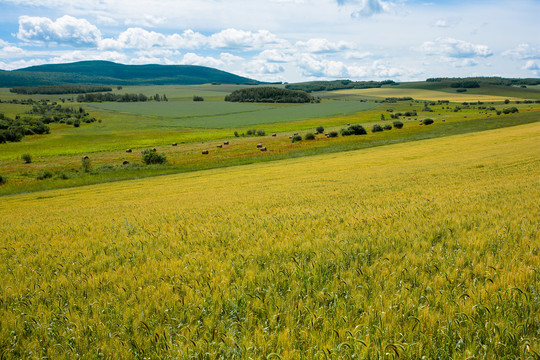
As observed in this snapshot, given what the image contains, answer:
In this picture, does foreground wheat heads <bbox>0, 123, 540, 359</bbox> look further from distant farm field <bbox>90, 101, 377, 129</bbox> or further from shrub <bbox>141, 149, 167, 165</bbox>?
distant farm field <bbox>90, 101, 377, 129</bbox>

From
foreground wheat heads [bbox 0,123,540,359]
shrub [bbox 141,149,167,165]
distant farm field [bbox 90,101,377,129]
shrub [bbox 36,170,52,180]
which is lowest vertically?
shrub [bbox 36,170,52,180]

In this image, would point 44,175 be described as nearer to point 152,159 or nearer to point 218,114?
point 152,159

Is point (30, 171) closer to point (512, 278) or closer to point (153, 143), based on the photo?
point (153, 143)

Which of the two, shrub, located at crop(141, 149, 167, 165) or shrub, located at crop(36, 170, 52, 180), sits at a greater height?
shrub, located at crop(141, 149, 167, 165)

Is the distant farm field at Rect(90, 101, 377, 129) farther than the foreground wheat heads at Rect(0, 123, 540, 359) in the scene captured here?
Yes

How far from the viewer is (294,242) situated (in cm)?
671

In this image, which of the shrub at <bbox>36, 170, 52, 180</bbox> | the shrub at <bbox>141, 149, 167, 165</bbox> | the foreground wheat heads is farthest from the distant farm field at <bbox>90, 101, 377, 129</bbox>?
the foreground wheat heads

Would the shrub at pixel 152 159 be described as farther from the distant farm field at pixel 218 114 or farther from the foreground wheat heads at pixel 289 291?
the distant farm field at pixel 218 114

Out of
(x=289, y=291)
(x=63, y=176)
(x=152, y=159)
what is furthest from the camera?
(x=152, y=159)

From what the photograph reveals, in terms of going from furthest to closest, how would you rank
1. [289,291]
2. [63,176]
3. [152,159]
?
[152,159] → [63,176] → [289,291]

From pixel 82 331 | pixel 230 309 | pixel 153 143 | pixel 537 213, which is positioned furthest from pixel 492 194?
pixel 153 143

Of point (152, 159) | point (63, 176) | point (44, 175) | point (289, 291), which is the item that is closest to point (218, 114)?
point (152, 159)

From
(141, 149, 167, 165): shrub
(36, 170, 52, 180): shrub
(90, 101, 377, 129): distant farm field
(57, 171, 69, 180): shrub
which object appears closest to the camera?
(57, 171, 69, 180): shrub

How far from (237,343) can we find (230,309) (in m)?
0.85
